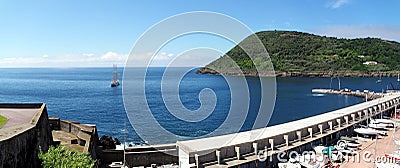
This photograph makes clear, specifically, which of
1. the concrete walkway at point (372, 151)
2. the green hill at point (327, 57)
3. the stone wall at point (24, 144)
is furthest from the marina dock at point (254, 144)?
the green hill at point (327, 57)

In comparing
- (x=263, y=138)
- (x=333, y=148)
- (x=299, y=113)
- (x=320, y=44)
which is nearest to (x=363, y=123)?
(x=333, y=148)

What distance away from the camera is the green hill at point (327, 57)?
525 feet

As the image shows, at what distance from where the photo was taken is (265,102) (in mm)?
75125

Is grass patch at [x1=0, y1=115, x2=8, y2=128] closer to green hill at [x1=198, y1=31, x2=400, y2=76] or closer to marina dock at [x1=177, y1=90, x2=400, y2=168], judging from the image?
marina dock at [x1=177, y1=90, x2=400, y2=168]

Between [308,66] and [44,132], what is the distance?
15947 cm

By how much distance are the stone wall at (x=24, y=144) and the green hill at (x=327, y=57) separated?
432 feet

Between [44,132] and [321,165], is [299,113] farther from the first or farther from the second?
[44,132]

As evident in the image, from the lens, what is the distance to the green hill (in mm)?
159875

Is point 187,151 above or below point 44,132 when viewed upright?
below

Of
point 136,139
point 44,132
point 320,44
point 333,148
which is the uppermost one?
point 320,44

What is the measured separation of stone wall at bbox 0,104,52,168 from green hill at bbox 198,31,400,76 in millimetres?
131717

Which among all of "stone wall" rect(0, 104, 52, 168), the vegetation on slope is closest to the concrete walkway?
the vegetation on slope

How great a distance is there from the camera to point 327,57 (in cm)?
17075

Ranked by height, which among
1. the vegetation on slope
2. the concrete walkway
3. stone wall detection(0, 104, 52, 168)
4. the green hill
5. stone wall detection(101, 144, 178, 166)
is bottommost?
the concrete walkway
